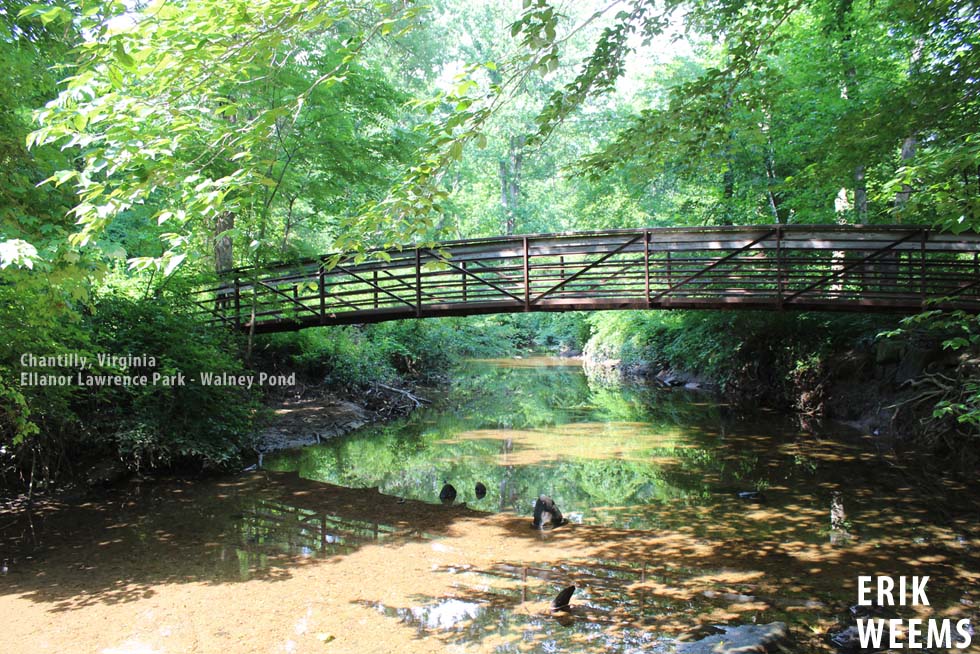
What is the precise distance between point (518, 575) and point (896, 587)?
2.88 meters

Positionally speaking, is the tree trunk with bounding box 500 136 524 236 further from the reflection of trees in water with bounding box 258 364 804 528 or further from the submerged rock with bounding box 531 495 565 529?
the submerged rock with bounding box 531 495 565 529

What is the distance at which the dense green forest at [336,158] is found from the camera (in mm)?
3510

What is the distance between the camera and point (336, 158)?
11.1 m

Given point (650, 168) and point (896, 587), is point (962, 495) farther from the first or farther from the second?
point (650, 168)

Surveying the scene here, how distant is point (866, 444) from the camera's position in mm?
9898

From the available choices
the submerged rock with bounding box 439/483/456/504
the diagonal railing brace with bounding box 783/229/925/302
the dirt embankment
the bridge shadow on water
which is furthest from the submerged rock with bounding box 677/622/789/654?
the diagonal railing brace with bounding box 783/229/925/302

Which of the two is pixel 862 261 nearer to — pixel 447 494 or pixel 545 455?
pixel 545 455

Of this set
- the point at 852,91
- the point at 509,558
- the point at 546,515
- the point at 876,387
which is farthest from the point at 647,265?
the point at 509,558

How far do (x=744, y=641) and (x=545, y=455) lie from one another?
5841 mm

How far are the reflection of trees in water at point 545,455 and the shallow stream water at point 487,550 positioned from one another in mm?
60

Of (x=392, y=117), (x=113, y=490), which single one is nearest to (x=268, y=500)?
(x=113, y=490)

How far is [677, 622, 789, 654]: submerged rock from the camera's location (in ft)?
12.6

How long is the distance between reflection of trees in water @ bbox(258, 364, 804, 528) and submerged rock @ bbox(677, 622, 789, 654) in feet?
10.1

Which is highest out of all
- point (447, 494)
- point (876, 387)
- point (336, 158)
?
point (336, 158)
